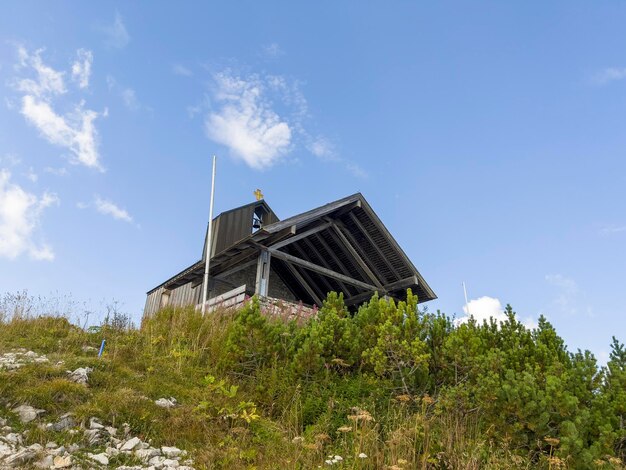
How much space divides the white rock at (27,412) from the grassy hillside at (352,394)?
8cm

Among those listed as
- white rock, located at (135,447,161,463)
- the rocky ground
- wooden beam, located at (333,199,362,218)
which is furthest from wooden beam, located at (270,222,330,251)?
white rock, located at (135,447,161,463)

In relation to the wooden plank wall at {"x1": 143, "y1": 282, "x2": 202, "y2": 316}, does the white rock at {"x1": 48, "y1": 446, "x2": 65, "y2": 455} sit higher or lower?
lower

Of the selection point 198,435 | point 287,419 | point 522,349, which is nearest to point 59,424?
point 198,435

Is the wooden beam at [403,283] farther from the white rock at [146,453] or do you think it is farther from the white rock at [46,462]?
the white rock at [46,462]

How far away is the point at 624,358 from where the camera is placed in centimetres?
489

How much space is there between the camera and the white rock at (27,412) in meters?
4.50

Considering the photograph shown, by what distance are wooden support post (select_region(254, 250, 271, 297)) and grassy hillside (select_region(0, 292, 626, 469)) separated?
5564 mm

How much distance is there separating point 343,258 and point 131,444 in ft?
41.4

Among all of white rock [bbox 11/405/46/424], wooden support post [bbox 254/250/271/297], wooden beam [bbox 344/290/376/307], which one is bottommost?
white rock [bbox 11/405/46/424]

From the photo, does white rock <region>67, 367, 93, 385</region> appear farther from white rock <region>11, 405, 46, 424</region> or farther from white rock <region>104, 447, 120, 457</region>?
white rock <region>104, 447, 120, 457</region>

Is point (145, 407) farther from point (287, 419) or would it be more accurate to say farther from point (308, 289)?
point (308, 289)

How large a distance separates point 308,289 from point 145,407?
11.7 meters

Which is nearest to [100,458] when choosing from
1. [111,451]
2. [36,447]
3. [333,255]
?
[111,451]

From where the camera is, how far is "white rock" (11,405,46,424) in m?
4.50
